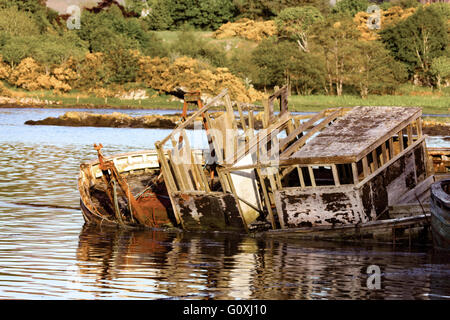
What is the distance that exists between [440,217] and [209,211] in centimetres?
615

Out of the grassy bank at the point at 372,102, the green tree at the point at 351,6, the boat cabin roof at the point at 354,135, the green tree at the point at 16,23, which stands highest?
the green tree at the point at 16,23

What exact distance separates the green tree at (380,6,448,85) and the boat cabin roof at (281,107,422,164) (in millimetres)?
80939

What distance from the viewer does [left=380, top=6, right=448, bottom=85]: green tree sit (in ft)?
328

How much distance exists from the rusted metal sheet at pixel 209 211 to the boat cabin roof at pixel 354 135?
2418 mm

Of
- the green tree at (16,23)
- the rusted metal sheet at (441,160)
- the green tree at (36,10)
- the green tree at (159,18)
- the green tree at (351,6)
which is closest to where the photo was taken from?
the rusted metal sheet at (441,160)

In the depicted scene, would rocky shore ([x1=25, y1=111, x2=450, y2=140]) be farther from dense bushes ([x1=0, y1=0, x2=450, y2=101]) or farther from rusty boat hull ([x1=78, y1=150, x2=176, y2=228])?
rusty boat hull ([x1=78, y1=150, x2=176, y2=228])

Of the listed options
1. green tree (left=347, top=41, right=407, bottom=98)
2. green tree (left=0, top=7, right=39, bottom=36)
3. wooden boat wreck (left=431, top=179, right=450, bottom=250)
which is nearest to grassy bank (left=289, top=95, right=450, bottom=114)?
green tree (left=347, top=41, right=407, bottom=98)

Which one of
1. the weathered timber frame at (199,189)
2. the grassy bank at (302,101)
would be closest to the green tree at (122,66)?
the grassy bank at (302,101)

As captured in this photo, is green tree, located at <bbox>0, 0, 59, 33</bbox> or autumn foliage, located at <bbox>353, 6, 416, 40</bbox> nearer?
autumn foliage, located at <bbox>353, 6, 416, 40</bbox>

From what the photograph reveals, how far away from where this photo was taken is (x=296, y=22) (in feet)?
389

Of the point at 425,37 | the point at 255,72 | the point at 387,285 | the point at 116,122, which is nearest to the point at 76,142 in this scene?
the point at 116,122

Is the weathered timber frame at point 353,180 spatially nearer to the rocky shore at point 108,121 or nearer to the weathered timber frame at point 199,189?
the weathered timber frame at point 199,189

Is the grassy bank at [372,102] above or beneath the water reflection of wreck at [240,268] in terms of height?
beneath

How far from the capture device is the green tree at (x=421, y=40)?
99875 millimetres
